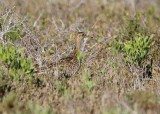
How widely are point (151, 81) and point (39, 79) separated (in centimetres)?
142

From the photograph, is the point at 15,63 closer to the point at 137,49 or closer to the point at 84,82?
the point at 84,82

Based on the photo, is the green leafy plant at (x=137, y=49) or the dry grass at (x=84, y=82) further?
the green leafy plant at (x=137, y=49)

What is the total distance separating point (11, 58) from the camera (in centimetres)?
503

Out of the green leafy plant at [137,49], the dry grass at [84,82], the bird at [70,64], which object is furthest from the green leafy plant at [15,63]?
the green leafy plant at [137,49]

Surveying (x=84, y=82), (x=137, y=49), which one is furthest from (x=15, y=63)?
(x=137, y=49)

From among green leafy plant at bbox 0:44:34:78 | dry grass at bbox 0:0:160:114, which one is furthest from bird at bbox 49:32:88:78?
green leafy plant at bbox 0:44:34:78

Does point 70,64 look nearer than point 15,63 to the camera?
No

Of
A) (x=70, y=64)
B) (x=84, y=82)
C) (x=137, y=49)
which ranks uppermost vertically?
(x=137, y=49)

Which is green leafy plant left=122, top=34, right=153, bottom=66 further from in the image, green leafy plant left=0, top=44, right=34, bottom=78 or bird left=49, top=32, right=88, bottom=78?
green leafy plant left=0, top=44, right=34, bottom=78

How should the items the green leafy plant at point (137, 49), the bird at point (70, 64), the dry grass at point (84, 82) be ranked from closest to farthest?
the dry grass at point (84, 82) → the bird at point (70, 64) → the green leafy plant at point (137, 49)

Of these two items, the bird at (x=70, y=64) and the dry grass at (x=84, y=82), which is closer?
the dry grass at (x=84, y=82)

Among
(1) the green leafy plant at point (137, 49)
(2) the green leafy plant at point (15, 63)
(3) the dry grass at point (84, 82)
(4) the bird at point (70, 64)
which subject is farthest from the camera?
(1) the green leafy plant at point (137, 49)

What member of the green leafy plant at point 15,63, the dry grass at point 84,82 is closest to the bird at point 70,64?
the dry grass at point 84,82

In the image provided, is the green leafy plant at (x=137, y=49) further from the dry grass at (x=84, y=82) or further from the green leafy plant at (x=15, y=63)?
the green leafy plant at (x=15, y=63)
